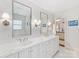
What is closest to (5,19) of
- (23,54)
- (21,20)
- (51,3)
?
(21,20)

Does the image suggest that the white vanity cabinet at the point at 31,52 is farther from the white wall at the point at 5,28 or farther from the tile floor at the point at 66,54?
the tile floor at the point at 66,54

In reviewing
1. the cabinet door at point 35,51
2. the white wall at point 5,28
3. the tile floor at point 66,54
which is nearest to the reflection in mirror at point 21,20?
the white wall at point 5,28

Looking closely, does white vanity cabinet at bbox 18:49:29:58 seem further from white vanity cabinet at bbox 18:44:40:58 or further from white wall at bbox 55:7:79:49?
white wall at bbox 55:7:79:49

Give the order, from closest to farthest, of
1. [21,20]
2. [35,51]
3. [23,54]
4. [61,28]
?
[23,54]
[35,51]
[21,20]
[61,28]

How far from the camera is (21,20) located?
11.4ft

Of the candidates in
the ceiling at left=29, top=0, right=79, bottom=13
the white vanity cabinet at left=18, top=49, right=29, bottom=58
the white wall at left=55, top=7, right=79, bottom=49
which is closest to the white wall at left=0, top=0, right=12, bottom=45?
the white vanity cabinet at left=18, top=49, right=29, bottom=58

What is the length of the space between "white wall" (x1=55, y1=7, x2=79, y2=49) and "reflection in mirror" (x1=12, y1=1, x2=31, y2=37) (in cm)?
392

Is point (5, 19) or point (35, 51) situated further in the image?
point (35, 51)

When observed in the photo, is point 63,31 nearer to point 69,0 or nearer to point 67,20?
point 67,20

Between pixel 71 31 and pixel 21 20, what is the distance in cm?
449

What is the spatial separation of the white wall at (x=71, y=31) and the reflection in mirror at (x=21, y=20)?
3.92 metres

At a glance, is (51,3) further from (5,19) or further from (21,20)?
(5,19)

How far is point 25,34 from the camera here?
3.70 metres

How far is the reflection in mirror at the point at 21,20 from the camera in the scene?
313 cm
